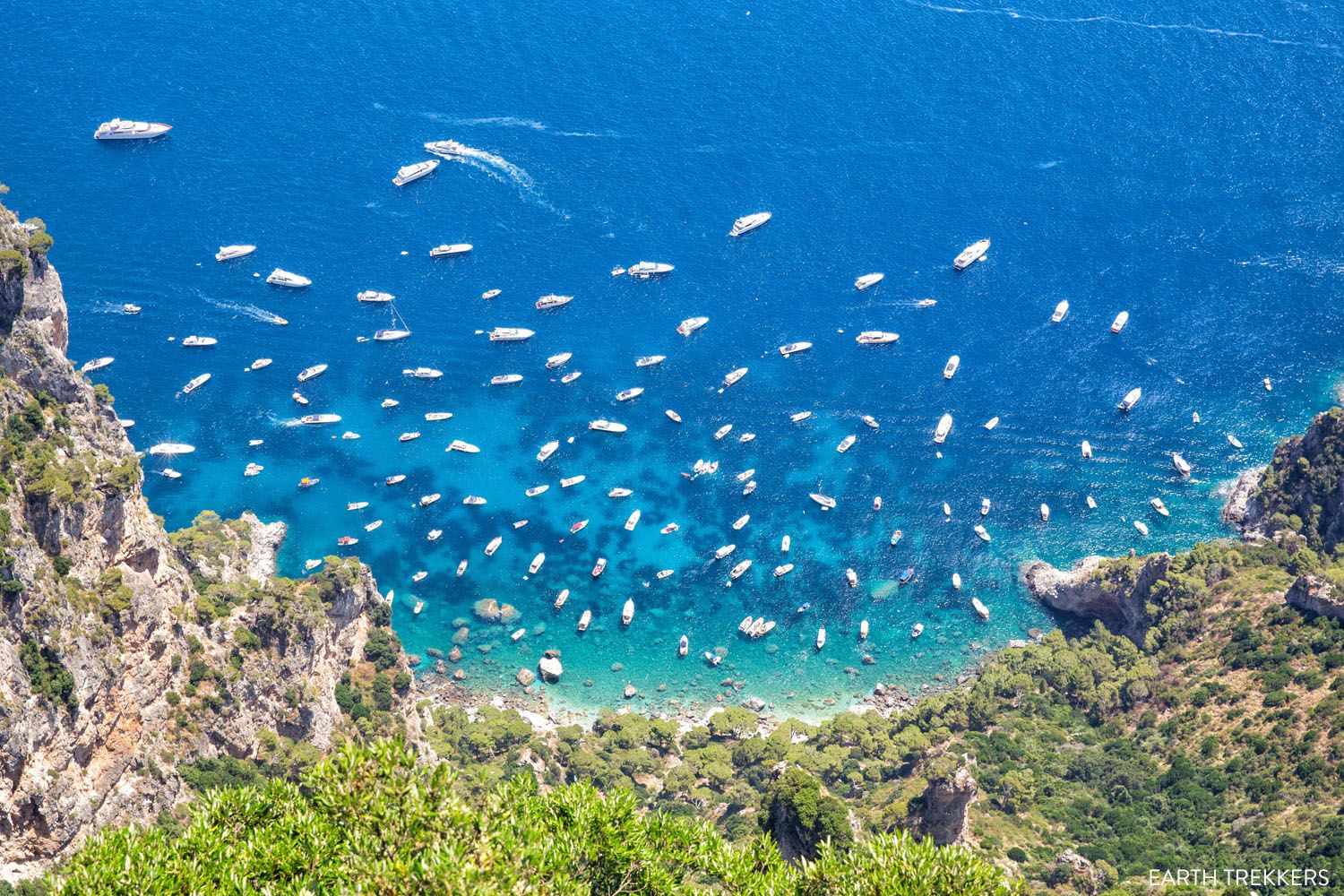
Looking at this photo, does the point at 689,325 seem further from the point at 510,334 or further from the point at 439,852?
the point at 439,852

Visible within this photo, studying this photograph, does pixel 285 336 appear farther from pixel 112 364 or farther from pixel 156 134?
pixel 156 134

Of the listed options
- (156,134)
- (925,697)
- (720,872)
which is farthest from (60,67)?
(720,872)

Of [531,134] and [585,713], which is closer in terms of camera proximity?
[585,713]

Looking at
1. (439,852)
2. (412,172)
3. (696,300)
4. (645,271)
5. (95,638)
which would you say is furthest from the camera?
(412,172)

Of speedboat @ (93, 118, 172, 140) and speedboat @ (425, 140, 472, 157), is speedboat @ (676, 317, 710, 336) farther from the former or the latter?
speedboat @ (93, 118, 172, 140)

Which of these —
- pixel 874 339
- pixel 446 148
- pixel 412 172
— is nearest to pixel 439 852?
pixel 874 339

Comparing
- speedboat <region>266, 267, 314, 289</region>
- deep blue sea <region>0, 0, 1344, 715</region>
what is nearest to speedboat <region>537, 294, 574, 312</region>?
deep blue sea <region>0, 0, 1344, 715</region>
